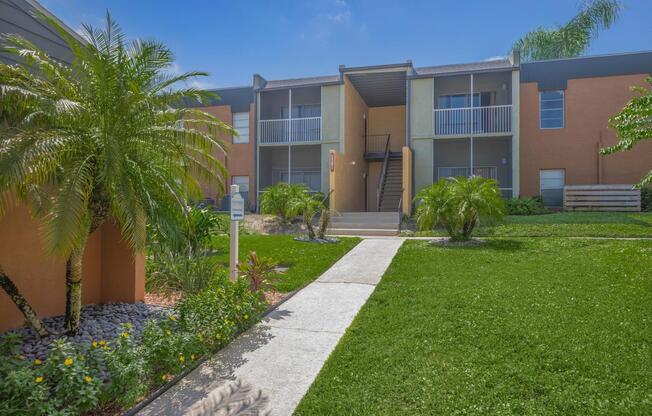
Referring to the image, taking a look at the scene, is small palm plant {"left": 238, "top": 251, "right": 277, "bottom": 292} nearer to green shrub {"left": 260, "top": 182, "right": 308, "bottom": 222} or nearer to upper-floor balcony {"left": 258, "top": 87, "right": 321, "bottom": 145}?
green shrub {"left": 260, "top": 182, "right": 308, "bottom": 222}

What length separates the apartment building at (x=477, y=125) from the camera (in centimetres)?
1608

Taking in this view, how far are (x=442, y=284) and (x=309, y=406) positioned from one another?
3.70 meters

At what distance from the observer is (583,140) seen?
654 inches

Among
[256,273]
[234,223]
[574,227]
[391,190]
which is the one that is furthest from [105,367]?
[391,190]

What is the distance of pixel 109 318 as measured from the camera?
15.5ft

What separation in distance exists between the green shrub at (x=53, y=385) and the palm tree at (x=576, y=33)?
29678mm

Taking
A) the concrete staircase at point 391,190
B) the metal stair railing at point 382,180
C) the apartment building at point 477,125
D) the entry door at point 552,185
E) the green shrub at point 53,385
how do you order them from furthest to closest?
1. the concrete staircase at point 391,190
2. the metal stair railing at point 382,180
3. the entry door at point 552,185
4. the apartment building at point 477,125
5. the green shrub at point 53,385

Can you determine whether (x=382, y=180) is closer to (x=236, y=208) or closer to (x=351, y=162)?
(x=351, y=162)

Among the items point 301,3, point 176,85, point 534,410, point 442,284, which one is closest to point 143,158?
point 176,85

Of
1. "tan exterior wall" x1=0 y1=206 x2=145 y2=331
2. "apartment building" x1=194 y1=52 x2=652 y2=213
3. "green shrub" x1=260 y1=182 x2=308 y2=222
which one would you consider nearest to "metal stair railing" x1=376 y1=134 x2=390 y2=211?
"apartment building" x1=194 y1=52 x2=652 y2=213

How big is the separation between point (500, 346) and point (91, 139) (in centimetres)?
437

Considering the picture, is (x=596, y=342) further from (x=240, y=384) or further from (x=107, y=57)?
(x=107, y=57)

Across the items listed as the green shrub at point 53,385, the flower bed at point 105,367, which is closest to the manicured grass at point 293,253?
the flower bed at point 105,367

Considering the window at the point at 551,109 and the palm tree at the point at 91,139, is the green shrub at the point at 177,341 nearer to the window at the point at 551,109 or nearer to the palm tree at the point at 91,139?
the palm tree at the point at 91,139
